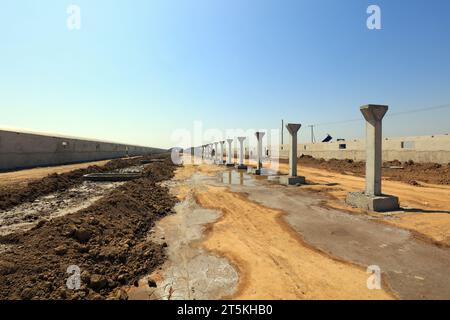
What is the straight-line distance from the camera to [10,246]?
5301 millimetres

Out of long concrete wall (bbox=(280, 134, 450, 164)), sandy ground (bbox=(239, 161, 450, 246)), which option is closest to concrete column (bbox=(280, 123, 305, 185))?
sandy ground (bbox=(239, 161, 450, 246))

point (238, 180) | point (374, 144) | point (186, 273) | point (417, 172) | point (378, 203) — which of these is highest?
point (374, 144)

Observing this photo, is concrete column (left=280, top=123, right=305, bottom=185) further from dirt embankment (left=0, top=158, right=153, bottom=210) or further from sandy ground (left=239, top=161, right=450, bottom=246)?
dirt embankment (left=0, top=158, right=153, bottom=210)

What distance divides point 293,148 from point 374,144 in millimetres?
6883

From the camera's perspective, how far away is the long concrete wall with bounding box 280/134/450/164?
2083cm

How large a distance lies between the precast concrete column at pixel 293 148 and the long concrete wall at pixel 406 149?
12352 mm

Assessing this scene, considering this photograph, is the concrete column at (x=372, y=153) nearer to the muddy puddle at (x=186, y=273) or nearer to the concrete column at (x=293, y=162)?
the muddy puddle at (x=186, y=273)

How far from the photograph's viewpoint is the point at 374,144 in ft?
30.6

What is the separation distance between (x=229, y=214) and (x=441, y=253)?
5.06m

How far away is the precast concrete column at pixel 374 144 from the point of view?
9.18 meters

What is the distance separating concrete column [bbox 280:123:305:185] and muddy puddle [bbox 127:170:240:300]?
9.14 meters

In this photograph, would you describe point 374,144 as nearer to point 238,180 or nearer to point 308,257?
point 308,257

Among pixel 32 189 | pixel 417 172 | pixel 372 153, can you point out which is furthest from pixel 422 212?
pixel 32 189
